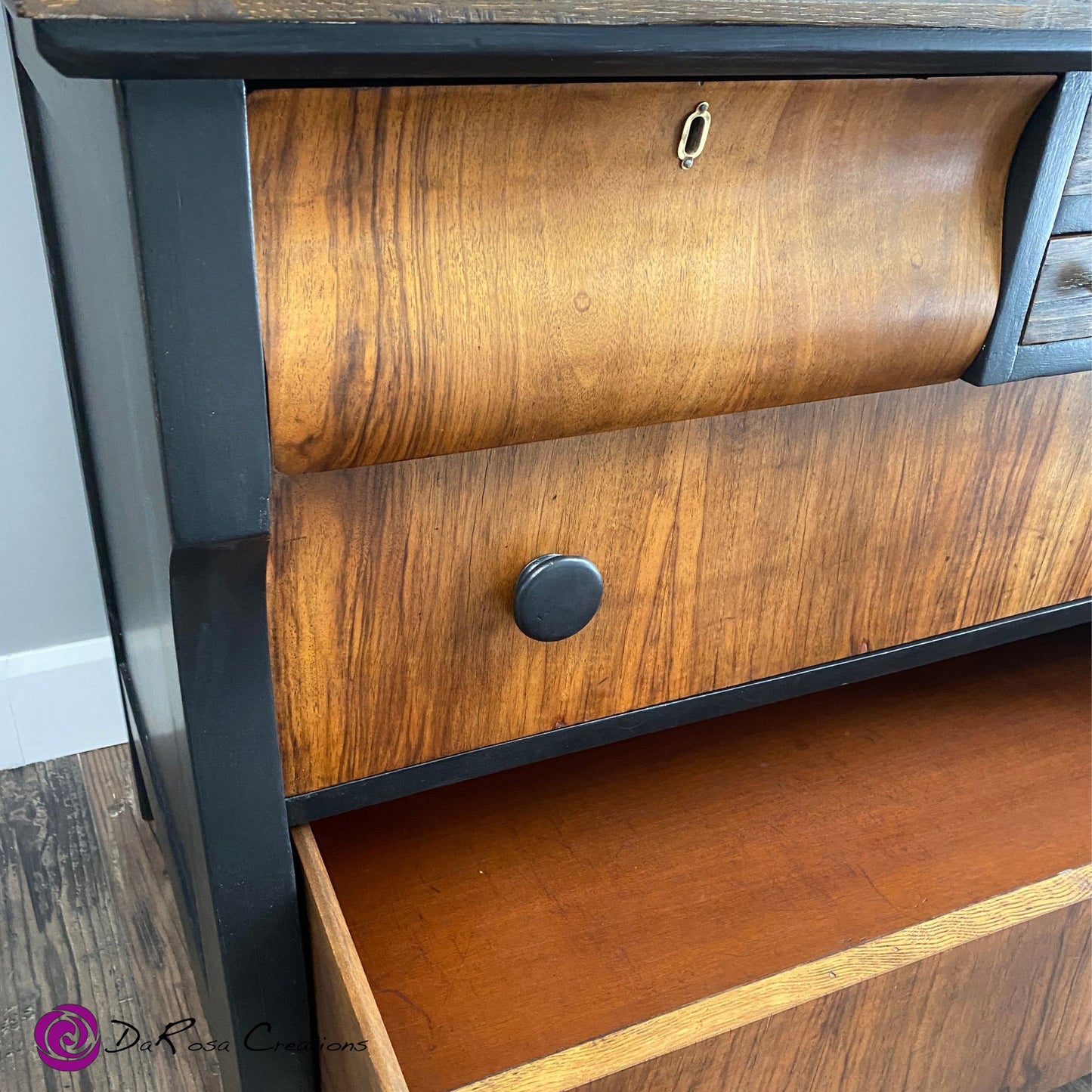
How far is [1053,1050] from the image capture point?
53 centimetres

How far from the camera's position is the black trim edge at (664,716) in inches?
18.3

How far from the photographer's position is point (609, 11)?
292mm

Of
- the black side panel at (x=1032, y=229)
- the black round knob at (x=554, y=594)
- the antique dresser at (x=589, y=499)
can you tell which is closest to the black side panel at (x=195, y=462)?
the antique dresser at (x=589, y=499)

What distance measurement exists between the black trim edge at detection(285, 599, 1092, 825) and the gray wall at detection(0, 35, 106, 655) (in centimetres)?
48

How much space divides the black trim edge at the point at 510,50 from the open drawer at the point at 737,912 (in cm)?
31

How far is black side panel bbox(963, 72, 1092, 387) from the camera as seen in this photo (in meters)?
0.41

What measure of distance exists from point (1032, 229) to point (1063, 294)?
0.04 metres

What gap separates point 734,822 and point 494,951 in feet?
0.50

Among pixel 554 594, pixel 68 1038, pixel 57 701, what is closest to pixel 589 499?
pixel 554 594

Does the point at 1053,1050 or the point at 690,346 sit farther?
the point at 1053,1050

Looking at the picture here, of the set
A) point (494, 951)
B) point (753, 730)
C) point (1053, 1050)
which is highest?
point (753, 730)

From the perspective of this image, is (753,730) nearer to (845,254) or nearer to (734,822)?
(734,822)

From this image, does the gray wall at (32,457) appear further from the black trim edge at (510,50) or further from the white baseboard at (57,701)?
the black trim edge at (510,50)

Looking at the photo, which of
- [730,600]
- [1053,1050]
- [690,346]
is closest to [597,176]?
[690,346]
